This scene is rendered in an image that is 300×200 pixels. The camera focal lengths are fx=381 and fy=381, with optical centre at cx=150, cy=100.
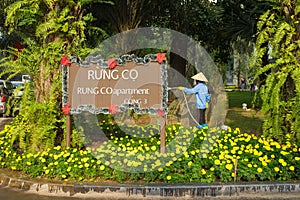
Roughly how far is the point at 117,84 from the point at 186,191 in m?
2.25

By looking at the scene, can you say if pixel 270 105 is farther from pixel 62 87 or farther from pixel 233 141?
pixel 62 87

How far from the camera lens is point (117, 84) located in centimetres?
669

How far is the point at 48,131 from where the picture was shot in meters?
6.95

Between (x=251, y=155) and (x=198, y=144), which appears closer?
(x=251, y=155)

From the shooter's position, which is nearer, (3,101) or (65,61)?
(65,61)

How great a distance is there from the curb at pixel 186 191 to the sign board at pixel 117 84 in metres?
1.46

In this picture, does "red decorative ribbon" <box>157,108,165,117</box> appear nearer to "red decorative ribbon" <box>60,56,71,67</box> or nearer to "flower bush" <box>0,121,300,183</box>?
"flower bush" <box>0,121,300,183</box>

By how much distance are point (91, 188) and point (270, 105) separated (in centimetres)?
365

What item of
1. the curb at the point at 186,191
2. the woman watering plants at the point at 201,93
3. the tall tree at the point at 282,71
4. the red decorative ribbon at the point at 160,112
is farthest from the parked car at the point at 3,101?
the tall tree at the point at 282,71

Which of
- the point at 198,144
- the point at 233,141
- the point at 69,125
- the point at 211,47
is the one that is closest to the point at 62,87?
the point at 69,125

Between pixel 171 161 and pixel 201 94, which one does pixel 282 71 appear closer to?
pixel 201 94

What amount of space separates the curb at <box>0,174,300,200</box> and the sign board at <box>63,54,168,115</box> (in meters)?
1.46

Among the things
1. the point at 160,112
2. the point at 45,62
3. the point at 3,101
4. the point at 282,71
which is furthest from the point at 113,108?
the point at 3,101

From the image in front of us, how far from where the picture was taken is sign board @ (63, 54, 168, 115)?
258 inches
